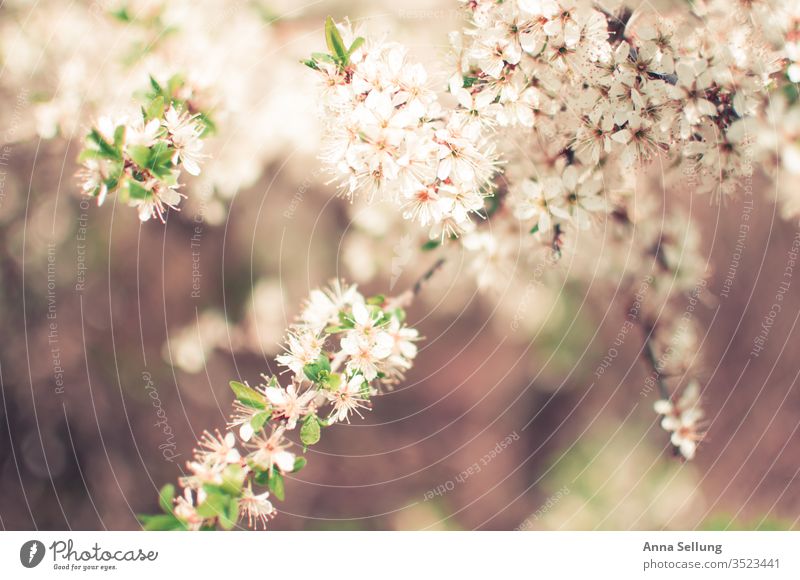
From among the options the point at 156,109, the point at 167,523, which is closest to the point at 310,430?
the point at 167,523

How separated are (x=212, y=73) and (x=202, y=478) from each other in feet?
2.60

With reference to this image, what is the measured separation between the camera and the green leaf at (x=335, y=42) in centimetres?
72

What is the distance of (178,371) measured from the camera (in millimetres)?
1253

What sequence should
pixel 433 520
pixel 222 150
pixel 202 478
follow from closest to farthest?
pixel 202 478
pixel 222 150
pixel 433 520

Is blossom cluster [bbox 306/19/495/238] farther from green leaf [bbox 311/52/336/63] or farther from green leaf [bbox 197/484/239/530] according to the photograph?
green leaf [bbox 197/484/239/530]

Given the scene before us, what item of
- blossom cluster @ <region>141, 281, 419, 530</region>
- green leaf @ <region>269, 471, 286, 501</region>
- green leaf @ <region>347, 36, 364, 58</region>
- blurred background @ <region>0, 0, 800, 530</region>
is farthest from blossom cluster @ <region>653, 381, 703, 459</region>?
green leaf @ <region>347, 36, 364, 58</region>

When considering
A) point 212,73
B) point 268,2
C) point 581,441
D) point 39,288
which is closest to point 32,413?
point 39,288

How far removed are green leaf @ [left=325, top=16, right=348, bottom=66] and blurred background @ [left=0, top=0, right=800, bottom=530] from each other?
1.41 ft

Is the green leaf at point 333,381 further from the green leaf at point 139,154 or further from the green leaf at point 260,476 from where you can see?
the green leaf at point 139,154

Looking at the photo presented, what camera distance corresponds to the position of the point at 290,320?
4.08 ft

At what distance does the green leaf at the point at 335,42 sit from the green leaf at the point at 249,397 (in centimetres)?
50

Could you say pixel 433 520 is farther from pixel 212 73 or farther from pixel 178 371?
pixel 212 73

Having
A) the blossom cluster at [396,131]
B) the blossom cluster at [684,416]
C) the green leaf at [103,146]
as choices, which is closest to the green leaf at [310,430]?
the blossom cluster at [396,131]

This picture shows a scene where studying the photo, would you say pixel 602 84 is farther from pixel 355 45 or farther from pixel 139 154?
pixel 139 154
